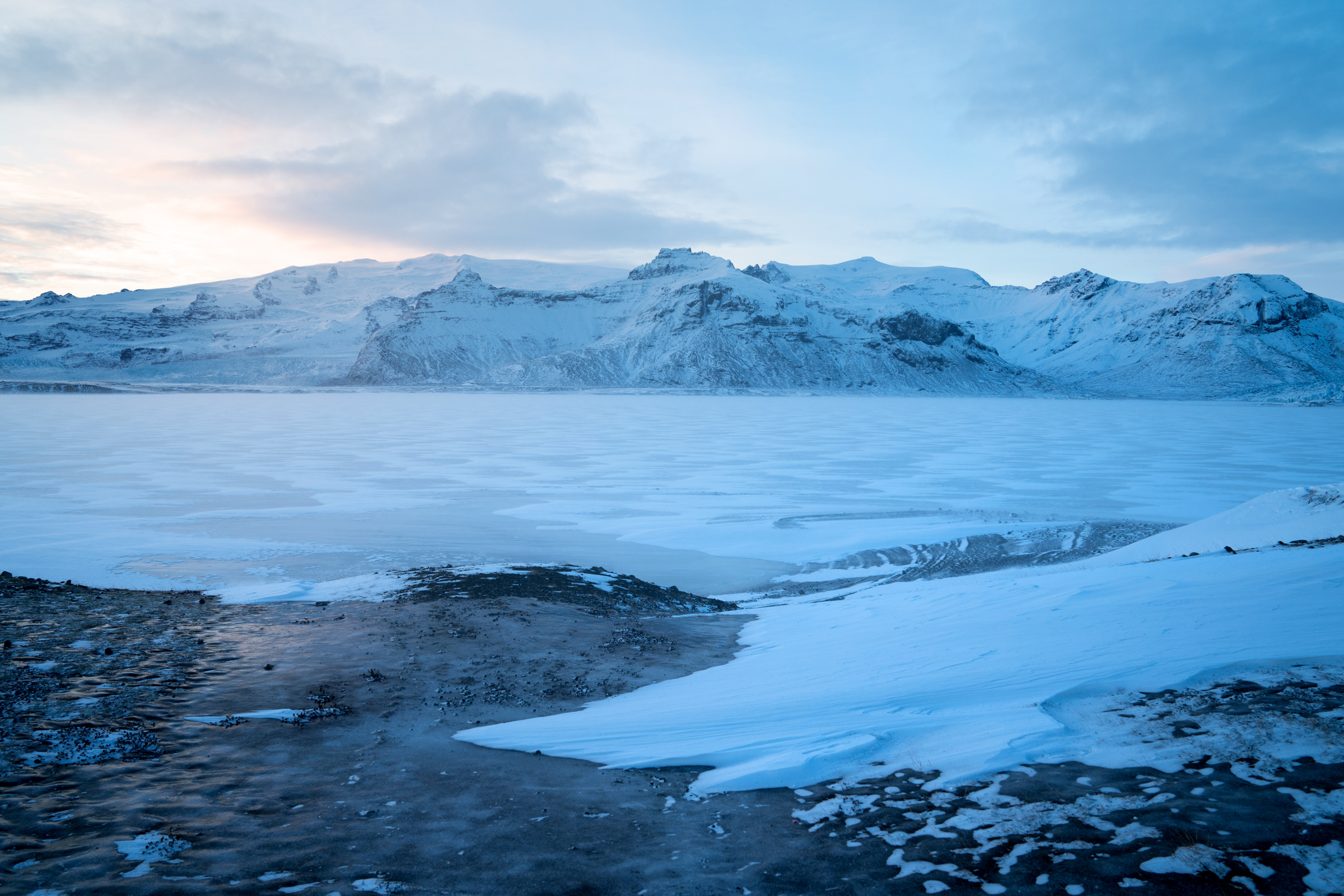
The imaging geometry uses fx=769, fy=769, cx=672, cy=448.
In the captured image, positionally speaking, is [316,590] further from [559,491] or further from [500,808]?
[559,491]

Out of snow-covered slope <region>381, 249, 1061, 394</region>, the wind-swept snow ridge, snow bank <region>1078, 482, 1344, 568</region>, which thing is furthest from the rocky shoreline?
snow-covered slope <region>381, 249, 1061, 394</region>

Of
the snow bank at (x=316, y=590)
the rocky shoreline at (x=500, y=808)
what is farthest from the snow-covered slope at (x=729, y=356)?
the rocky shoreline at (x=500, y=808)

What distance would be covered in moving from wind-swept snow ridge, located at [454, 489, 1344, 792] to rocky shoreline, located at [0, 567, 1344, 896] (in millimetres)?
228

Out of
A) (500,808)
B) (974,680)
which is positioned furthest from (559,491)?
(500,808)

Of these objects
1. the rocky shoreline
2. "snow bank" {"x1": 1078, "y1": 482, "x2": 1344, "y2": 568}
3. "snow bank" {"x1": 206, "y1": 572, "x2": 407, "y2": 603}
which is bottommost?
"snow bank" {"x1": 206, "y1": 572, "x2": 407, "y2": 603}

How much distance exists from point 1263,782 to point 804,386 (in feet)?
548

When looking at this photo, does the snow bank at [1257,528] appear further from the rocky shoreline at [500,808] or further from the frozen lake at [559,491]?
the rocky shoreline at [500,808]

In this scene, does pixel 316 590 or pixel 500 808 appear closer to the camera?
pixel 500 808

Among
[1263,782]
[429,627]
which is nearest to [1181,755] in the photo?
[1263,782]

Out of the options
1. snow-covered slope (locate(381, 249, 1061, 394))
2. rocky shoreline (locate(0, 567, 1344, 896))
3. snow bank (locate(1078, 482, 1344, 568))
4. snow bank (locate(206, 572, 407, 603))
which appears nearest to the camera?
rocky shoreline (locate(0, 567, 1344, 896))

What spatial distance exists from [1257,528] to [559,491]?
14.0 metres

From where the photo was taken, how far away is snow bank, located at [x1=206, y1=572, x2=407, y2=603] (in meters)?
9.31

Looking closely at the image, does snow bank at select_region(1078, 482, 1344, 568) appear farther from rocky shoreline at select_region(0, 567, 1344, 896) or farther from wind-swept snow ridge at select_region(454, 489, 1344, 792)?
rocky shoreline at select_region(0, 567, 1344, 896)

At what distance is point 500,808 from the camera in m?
4.16
